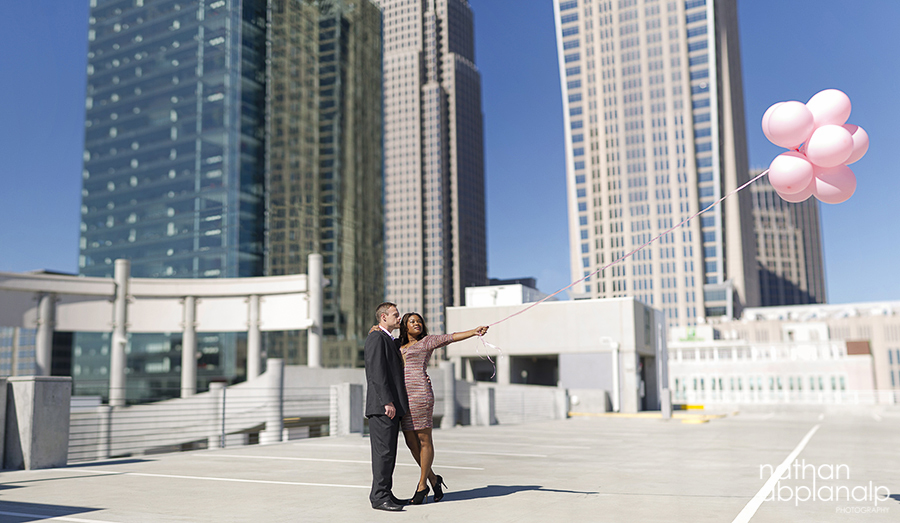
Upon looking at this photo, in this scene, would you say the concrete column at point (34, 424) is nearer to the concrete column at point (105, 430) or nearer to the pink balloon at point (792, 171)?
the concrete column at point (105, 430)

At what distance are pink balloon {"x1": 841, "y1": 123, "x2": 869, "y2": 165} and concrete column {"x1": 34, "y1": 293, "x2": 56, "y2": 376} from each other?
30248 millimetres

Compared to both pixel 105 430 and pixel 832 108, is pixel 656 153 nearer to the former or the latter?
pixel 105 430

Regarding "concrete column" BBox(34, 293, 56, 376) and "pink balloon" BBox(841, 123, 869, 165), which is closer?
"pink balloon" BBox(841, 123, 869, 165)

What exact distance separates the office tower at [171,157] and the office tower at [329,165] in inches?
113

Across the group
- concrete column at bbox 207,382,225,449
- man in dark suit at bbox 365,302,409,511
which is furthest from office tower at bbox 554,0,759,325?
man in dark suit at bbox 365,302,409,511

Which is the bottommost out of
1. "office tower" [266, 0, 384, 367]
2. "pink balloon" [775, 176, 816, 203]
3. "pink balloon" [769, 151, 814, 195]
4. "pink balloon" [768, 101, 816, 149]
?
"pink balloon" [775, 176, 816, 203]

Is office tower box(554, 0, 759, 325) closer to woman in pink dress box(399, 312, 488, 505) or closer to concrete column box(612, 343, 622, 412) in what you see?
concrete column box(612, 343, 622, 412)

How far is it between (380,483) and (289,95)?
64.4 meters

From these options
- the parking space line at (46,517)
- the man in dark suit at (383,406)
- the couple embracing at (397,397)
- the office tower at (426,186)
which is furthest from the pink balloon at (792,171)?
the office tower at (426,186)

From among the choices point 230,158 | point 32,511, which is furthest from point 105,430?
point 230,158

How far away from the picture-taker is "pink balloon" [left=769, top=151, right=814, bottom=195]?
24.0ft

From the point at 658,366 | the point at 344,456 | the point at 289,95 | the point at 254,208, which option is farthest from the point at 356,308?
the point at 344,456

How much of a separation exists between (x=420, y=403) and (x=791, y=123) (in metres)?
4.83

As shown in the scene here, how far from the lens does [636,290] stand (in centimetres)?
14625
